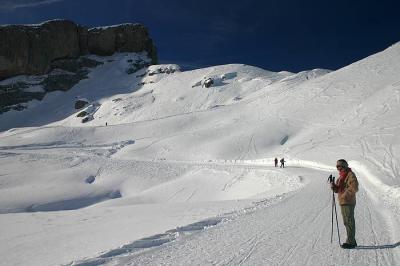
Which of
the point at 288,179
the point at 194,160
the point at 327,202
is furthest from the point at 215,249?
the point at 194,160

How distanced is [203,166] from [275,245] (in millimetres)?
28542

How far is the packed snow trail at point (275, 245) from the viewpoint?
6.12 m

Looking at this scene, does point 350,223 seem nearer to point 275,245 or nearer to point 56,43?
point 275,245

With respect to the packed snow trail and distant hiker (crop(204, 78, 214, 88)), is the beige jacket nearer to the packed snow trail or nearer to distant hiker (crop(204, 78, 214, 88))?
the packed snow trail

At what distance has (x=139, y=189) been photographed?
30891 millimetres

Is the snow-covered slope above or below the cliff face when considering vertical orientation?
below

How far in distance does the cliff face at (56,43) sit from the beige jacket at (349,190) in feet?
424

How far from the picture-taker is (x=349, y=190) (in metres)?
6.75

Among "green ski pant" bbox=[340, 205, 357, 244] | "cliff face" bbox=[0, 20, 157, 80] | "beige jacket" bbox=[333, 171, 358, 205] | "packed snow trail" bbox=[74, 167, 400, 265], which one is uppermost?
"cliff face" bbox=[0, 20, 157, 80]

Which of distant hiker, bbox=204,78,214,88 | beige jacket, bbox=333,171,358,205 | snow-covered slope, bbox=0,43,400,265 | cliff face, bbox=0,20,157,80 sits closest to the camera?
beige jacket, bbox=333,171,358,205

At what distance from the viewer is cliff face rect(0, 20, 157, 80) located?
119 m

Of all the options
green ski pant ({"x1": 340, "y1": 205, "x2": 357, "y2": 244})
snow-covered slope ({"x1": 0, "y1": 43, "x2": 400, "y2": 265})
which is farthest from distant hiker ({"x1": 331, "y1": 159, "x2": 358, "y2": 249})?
snow-covered slope ({"x1": 0, "y1": 43, "x2": 400, "y2": 265})

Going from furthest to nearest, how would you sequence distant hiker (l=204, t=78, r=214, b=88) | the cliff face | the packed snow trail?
the cliff face → distant hiker (l=204, t=78, r=214, b=88) → the packed snow trail

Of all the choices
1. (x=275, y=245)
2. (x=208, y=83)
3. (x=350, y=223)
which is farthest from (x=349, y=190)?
(x=208, y=83)
